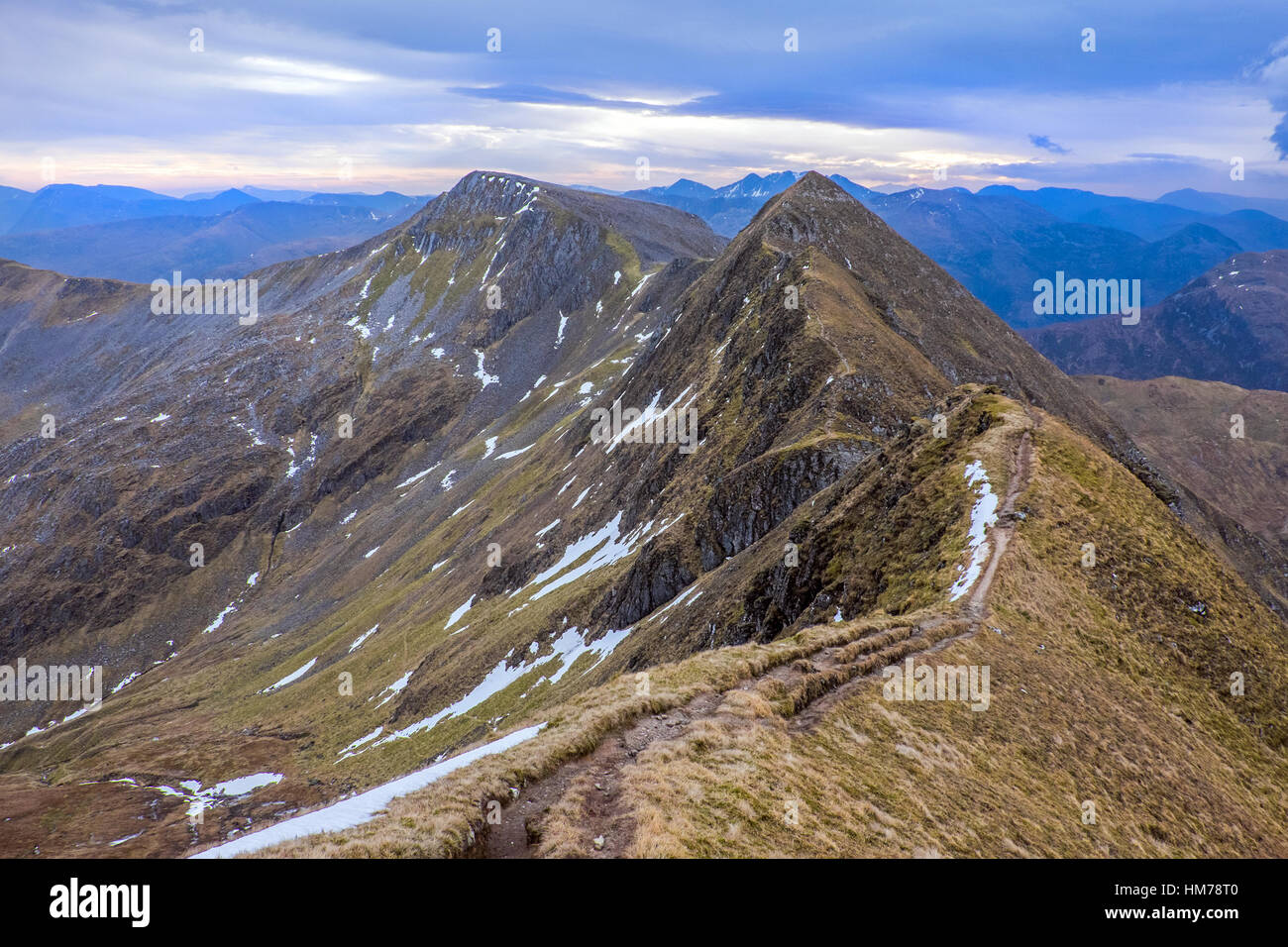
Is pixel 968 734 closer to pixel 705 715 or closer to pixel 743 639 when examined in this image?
pixel 705 715

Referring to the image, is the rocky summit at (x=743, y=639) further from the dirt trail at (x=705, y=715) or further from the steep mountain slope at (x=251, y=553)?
the steep mountain slope at (x=251, y=553)

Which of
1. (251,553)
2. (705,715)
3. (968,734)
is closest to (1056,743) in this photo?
(968,734)

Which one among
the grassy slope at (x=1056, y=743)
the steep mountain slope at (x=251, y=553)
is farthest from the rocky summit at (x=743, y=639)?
the steep mountain slope at (x=251, y=553)

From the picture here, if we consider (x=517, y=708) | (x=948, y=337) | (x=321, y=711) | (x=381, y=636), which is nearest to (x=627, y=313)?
(x=948, y=337)

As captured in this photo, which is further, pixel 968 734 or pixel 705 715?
pixel 705 715

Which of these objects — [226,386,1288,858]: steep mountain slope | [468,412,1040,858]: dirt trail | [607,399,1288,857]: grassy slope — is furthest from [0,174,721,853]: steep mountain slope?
[607,399,1288,857]: grassy slope
